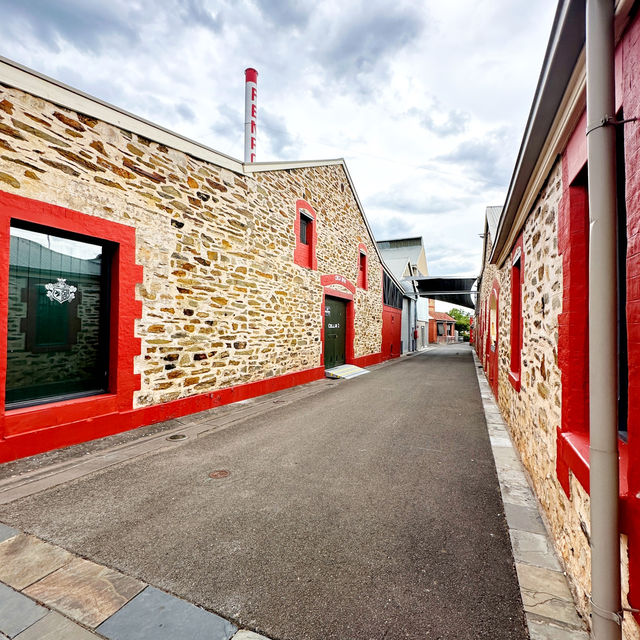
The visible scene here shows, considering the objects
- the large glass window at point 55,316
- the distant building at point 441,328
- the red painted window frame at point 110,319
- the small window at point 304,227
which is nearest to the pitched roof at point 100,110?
the red painted window frame at point 110,319

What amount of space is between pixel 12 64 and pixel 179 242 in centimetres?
257

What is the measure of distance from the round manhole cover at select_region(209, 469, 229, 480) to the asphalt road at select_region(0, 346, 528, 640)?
53 mm

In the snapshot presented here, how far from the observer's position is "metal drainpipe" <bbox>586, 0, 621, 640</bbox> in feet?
4.43

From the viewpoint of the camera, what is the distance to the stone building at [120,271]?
3750 millimetres

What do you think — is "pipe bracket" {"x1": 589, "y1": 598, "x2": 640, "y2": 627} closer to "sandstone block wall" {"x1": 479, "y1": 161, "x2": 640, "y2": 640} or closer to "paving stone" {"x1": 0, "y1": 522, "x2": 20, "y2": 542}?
"sandstone block wall" {"x1": 479, "y1": 161, "x2": 640, "y2": 640}

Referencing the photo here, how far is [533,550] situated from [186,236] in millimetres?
5723

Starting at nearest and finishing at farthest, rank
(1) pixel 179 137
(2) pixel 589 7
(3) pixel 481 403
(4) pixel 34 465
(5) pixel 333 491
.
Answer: (2) pixel 589 7 → (5) pixel 333 491 → (4) pixel 34 465 → (1) pixel 179 137 → (3) pixel 481 403

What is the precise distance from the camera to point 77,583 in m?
1.94

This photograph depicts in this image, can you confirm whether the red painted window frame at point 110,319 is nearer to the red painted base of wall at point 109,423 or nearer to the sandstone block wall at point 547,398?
the red painted base of wall at point 109,423

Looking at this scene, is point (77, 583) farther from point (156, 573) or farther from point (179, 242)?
point (179, 242)

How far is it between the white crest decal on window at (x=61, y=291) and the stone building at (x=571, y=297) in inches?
205

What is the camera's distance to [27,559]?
7.00ft

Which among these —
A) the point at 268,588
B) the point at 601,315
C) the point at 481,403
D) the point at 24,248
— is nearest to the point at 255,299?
the point at 24,248

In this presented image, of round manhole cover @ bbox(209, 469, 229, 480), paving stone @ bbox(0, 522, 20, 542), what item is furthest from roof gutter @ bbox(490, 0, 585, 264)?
paving stone @ bbox(0, 522, 20, 542)
